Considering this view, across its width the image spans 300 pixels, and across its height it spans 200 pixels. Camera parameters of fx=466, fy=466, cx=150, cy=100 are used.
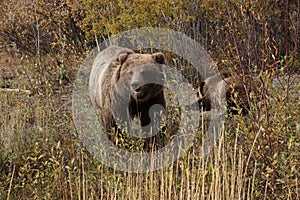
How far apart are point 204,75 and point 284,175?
4.15 m

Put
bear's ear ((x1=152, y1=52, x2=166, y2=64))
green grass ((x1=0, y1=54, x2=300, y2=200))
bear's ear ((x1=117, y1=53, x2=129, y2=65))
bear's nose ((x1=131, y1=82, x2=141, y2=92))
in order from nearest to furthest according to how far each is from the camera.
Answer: green grass ((x1=0, y1=54, x2=300, y2=200)) < bear's nose ((x1=131, y1=82, x2=141, y2=92)) < bear's ear ((x1=152, y1=52, x2=166, y2=64)) < bear's ear ((x1=117, y1=53, x2=129, y2=65))

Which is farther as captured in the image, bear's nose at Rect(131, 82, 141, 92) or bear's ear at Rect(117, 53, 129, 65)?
bear's ear at Rect(117, 53, 129, 65)

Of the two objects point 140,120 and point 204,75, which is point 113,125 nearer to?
point 140,120

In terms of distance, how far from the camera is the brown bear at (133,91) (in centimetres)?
447

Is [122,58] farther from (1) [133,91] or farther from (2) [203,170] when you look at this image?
(2) [203,170]

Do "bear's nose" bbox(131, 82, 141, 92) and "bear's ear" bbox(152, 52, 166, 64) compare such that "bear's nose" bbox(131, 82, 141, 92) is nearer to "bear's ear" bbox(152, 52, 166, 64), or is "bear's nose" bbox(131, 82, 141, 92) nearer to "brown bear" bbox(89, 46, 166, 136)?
"brown bear" bbox(89, 46, 166, 136)

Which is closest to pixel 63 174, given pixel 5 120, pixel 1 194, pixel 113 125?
pixel 1 194

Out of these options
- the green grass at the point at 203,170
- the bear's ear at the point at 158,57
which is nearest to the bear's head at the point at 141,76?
the bear's ear at the point at 158,57

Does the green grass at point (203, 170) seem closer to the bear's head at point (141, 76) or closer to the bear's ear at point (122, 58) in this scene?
the bear's head at point (141, 76)

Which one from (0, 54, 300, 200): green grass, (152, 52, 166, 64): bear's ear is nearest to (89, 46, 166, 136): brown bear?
(152, 52, 166, 64): bear's ear

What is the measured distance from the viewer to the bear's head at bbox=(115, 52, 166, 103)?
4.43 metres

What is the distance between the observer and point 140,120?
15.6 ft

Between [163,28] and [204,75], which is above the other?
[163,28]

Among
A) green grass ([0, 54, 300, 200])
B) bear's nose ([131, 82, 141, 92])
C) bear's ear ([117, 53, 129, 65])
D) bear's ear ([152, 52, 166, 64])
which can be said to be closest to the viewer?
green grass ([0, 54, 300, 200])
